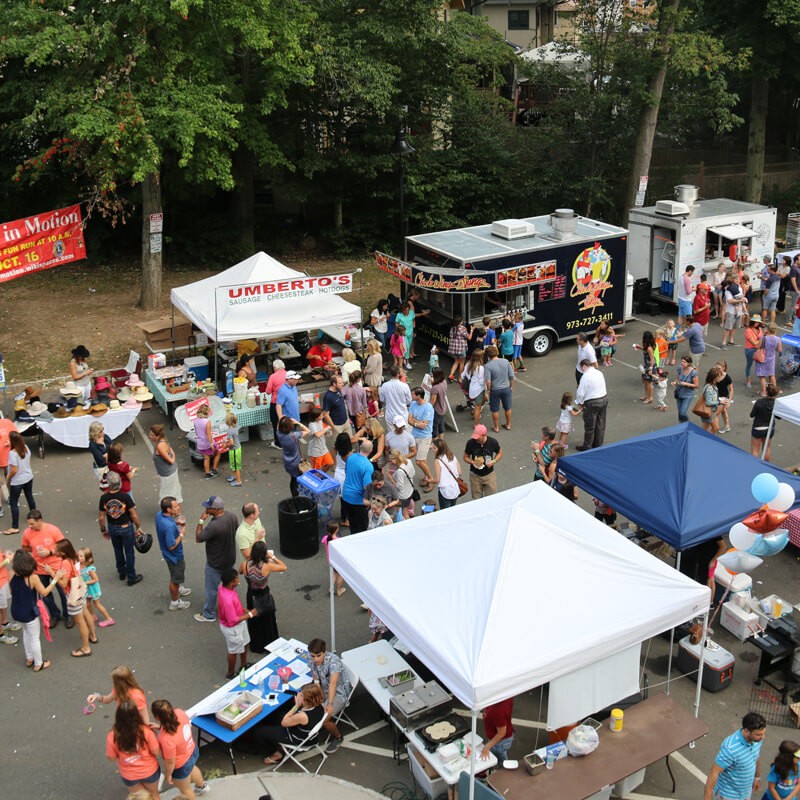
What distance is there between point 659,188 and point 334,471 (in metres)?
21.3

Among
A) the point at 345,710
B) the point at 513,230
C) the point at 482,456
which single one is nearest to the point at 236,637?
the point at 345,710

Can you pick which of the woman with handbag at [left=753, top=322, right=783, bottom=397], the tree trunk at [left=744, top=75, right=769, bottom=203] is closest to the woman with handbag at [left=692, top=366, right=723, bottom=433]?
the woman with handbag at [left=753, top=322, right=783, bottom=397]

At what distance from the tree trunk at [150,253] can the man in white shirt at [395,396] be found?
825 centimetres

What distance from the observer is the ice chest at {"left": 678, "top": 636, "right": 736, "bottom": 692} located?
884 centimetres

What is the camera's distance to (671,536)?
30.1ft

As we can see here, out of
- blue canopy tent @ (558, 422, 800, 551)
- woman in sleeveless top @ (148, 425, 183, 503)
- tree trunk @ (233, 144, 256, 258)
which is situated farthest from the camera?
tree trunk @ (233, 144, 256, 258)

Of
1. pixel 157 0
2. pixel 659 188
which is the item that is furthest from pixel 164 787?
pixel 659 188

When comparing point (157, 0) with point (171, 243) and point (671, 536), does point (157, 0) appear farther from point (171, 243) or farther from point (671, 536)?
point (671, 536)

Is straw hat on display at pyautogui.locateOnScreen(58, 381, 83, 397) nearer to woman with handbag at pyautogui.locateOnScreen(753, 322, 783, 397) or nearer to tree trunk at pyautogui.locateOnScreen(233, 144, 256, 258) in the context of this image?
tree trunk at pyautogui.locateOnScreen(233, 144, 256, 258)

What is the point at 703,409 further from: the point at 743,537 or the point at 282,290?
the point at 282,290

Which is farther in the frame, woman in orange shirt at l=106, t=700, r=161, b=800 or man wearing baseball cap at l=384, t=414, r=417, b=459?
man wearing baseball cap at l=384, t=414, r=417, b=459

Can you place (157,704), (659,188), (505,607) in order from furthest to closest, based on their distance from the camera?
(659,188) < (505,607) < (157,704)

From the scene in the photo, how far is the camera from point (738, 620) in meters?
9.49

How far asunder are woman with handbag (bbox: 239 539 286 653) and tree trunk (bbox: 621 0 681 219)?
18073 millimetres
